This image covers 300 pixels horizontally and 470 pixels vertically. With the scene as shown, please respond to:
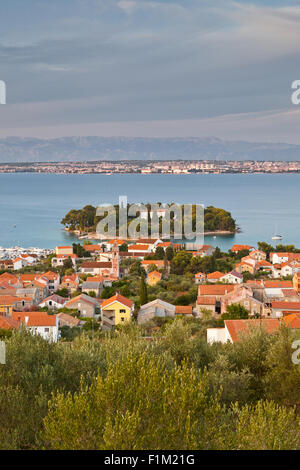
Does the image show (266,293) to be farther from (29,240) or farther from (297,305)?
(29,240)

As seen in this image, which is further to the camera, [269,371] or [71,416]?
[269,371]

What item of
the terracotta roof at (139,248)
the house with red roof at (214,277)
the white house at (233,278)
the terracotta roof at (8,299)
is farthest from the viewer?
the terracotta roof at (139,248)

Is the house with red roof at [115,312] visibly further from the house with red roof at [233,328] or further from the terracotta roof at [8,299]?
the house with red roof at [233,328]

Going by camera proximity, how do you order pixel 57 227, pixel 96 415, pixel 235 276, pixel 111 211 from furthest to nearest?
pixel 57 227
pixel 111 211
pixel 235 276
pixel 96 415

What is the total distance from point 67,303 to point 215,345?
968 centimetres

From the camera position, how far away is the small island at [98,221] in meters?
41.4

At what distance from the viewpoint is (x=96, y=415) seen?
10.4 ft

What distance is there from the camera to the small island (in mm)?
41375

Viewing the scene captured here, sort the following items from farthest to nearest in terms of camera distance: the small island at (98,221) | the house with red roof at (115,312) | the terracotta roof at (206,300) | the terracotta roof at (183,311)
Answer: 1. the small island at (98,221)
2. the terracotta roof at (206,300)
3. the terracotta roof at (183,311)
4. the house with red roof at (115,312)

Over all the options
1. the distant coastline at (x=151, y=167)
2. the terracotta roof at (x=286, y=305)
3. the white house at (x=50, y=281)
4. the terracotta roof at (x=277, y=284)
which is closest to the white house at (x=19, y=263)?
the white house at (x=50, y=281)

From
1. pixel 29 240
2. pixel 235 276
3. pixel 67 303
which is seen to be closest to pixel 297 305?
pixel 235 276

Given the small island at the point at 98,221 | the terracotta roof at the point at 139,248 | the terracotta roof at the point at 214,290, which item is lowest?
the terracotta roof at the point at 214,290

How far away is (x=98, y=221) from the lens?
42.6 metres
